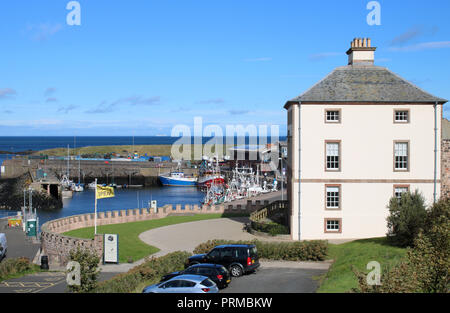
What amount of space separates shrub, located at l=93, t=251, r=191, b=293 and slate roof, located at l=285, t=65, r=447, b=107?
15154 millimetres

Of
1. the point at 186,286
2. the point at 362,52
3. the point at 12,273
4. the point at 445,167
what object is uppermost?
the point at 362,52

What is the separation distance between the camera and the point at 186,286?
2061 cm

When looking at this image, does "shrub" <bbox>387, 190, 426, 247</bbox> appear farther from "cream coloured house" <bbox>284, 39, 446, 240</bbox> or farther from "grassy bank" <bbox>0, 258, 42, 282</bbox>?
"grassy bank" <bbox>0, 258, 42, 282</bbox>

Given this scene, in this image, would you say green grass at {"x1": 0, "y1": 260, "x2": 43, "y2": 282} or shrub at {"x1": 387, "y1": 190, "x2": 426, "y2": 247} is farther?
green grass at {"x1": 0, "y1": 260, "x2": 43, "y2": 282}

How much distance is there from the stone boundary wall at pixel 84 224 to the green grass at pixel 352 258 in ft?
47.4

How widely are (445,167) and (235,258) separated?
19.6 metres

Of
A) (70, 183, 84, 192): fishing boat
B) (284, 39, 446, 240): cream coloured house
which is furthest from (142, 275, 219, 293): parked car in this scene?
(70, 183, 84, 192): fishing boat

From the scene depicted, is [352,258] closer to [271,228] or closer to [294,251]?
[294,251]

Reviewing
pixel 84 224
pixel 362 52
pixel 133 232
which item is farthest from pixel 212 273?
pixel 84 224

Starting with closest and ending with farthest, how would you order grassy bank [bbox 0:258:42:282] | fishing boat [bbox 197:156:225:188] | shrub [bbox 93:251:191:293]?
shrub [bbox 93:251:191:293] < grassy bank [bbox 0:258:42:282] < fishing boat [bbox 197:156:225:188]

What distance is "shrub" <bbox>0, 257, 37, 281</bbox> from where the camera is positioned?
1272 inches

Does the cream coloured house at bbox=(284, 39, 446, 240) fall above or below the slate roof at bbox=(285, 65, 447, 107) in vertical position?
below

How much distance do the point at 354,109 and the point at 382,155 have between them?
3.98 m

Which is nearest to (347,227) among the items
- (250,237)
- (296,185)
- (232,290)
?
(296,185)
